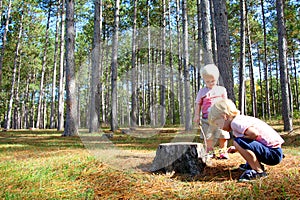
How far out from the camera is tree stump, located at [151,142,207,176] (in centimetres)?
362

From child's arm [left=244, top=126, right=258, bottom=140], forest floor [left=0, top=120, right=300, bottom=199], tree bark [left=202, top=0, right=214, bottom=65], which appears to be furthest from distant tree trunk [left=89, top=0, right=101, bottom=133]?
child's arm [left=244, top=126, right=258, bottom=140]

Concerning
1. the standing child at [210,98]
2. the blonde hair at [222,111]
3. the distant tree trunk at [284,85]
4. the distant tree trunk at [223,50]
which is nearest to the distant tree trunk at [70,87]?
the distant tree trunk at [223,50]

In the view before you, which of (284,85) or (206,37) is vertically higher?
(206,37)

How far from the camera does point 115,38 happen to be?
44.4 feet

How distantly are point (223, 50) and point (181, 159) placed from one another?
4.05 metres

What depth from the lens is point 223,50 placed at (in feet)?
22.3

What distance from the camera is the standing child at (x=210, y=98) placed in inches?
164

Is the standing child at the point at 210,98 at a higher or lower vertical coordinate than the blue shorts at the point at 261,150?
higher

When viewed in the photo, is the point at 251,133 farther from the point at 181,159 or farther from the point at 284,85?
the point at 284,85

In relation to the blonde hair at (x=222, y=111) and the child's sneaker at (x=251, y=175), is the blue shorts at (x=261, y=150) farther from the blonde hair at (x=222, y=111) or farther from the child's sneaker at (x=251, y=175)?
the blonde hair at (x=222, y=111)

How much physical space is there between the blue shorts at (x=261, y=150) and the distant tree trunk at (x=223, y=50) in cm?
392

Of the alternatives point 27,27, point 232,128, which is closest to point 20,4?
point 27,27

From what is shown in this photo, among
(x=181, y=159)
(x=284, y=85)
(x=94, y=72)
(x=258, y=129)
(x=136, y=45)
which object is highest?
(x=136, y=45)

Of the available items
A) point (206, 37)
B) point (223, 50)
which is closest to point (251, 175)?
point (223, 50)
